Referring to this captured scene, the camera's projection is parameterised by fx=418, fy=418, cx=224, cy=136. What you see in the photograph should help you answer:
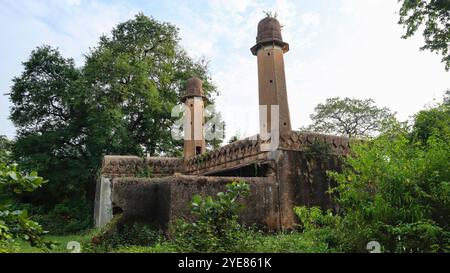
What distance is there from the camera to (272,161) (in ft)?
38.2

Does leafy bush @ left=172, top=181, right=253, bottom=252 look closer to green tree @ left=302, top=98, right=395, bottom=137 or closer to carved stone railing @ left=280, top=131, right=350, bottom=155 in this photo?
carved stone railing @ left=280, top=131, right=350, bottom=155

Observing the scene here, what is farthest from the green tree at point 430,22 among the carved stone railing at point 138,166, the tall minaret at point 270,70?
the carved stone railing at point 138,166

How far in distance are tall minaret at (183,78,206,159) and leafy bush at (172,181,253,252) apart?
12.0m

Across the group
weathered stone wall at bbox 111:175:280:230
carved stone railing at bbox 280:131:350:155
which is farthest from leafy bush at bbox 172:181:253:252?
carved stone railing at bbox 280:131:350:155

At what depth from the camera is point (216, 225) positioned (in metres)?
5.68

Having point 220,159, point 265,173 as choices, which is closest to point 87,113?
point 220,159

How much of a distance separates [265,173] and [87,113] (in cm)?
1308

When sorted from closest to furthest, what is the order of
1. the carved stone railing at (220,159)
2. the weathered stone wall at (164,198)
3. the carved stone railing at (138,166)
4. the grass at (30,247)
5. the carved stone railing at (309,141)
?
the grass at (30,247) < the weathered stone wall at (164,198) < the carved stone railing at (309,141) < the carved stone railing at (220,159) < the carved stone railing at (138,166)

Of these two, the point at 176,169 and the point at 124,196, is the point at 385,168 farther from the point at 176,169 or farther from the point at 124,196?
the point at 176,169

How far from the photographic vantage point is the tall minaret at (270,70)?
504 inches

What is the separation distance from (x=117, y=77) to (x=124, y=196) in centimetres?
1352

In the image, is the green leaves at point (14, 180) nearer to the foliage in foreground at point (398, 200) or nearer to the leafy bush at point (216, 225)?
the leafy bush at point (216, 225)

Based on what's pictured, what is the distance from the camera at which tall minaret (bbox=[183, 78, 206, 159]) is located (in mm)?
18016
